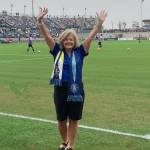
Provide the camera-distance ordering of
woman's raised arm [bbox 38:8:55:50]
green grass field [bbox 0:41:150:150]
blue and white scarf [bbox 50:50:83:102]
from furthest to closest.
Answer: green grass field [bbox 0:41:150:150], woman's raised arm [bbox 38:8:55:50], blue and white scarf [bbox 50:50:83:102]

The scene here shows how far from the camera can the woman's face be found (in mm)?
7379

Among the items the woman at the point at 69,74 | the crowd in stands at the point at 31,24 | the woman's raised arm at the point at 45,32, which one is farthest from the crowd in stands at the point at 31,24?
the woman at the point at 69,74

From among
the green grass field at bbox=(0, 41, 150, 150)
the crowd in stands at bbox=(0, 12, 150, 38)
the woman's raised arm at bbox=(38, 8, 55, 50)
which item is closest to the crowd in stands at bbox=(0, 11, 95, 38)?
the crowd in stands at bbox=(0, 12, 150, 38)

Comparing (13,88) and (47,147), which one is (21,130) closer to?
(47,147)

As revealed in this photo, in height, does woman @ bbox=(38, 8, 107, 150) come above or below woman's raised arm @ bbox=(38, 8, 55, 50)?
below

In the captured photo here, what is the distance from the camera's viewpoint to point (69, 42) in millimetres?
7371

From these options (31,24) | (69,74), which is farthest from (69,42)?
(31,24)

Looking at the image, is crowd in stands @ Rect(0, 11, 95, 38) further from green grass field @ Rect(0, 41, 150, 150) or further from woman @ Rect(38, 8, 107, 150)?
woman @ Rect(38, 8, 107, 150)

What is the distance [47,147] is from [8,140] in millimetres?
828

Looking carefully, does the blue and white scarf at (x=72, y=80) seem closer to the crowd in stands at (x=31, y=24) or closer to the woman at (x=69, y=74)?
the woman at (x=69, y=74)

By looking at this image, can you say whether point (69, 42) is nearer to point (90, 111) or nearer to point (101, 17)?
point (101, 17)

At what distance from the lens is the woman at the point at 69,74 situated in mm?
7305

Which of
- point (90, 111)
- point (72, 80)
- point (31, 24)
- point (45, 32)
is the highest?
point (31, 24)

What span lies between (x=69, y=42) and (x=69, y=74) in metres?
0.46
